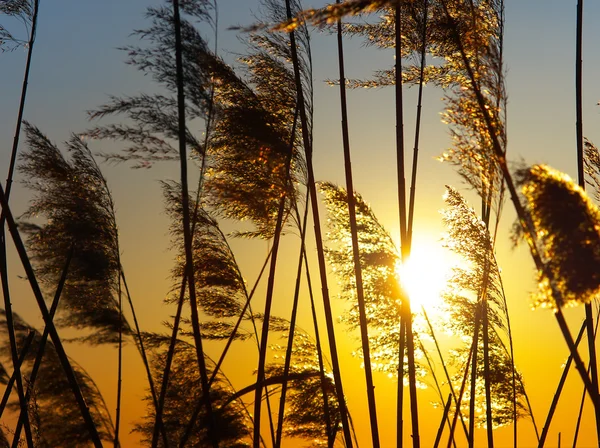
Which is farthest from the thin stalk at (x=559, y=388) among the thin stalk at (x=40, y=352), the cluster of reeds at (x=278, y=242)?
the thin stalk at (x=40, y=352)

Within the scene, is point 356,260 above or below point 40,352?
above

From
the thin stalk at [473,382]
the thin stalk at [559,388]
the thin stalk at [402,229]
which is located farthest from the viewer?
the thin stalk at [473,382]

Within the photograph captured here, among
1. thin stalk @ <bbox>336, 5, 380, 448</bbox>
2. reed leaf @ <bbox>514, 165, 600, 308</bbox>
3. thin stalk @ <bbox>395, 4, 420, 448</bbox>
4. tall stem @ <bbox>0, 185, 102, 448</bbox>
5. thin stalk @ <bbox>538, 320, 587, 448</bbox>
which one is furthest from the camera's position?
thin stalk @ <bbox>538, 320, 587, 448</bbox>

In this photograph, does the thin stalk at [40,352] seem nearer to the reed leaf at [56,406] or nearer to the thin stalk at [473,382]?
the reed leaf at [56,406]

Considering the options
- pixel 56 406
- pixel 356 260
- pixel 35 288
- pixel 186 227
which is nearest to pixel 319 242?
pixel 356 260

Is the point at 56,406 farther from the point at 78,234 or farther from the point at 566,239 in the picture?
the point at 566,239

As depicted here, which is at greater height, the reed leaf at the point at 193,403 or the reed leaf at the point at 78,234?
the reed leaf at the point at 78,234

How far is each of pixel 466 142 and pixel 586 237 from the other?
1.89m

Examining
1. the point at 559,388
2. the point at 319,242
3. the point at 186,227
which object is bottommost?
the point at 559,388

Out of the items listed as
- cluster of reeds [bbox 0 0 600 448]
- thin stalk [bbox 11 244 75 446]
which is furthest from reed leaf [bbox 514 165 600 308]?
thin stalk [bbox 11 244 75 446]

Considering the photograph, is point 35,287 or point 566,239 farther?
point 35,287

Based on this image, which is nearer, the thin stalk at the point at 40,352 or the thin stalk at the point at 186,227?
the thin stalk at the point at 186,227

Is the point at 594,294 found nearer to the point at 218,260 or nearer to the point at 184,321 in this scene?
the point at 218,260

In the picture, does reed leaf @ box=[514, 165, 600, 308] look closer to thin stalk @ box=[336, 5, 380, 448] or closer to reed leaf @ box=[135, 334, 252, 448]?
thin stalk @ box=[336, 5, 380, 448]
